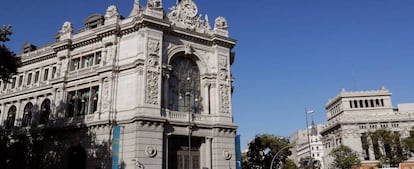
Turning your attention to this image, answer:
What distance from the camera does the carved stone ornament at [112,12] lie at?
3326cm

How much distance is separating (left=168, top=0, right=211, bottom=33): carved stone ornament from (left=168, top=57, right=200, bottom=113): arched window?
11.1 ft

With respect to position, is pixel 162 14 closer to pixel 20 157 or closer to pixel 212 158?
pixel 212 158

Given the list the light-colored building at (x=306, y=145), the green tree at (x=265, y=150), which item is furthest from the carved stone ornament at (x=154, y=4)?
the light-colored building at (x=306, y=145)

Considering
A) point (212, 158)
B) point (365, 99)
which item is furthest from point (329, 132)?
point (212, 158)

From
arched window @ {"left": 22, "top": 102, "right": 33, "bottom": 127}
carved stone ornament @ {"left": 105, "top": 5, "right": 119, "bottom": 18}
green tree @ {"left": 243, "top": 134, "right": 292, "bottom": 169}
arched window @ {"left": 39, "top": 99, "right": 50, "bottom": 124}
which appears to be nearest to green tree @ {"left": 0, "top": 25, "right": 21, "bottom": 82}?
carved stone ornament @ {"left": 105, "top": 5, "right": 119, "bottom": 18}

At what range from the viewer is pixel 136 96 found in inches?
1153

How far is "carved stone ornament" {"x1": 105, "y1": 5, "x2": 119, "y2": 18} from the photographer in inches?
1309

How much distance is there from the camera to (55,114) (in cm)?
3422

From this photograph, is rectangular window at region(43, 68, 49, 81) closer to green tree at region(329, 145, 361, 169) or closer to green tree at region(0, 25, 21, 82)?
green tree at region(0, 25, 21, 82)

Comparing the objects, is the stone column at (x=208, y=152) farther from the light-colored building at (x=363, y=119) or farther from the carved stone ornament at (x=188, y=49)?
the light-colored building at (x=363, y=119)

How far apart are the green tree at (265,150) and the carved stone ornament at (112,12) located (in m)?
32.2

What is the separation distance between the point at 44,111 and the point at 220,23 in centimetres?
2079

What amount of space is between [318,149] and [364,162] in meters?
59.0

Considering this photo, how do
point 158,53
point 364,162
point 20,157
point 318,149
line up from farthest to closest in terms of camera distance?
point 318,149, point 364,162, point 20,157, point 158,53
